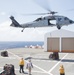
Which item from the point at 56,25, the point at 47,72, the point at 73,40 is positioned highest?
the point at 56,25

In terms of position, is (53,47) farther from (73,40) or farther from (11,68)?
(11,68)

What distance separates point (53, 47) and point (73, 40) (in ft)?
12.9

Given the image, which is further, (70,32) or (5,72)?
(70,32)

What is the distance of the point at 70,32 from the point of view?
128ft

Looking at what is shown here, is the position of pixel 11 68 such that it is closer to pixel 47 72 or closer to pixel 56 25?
pixel 47 72

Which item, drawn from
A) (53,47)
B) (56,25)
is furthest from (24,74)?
(53,47)

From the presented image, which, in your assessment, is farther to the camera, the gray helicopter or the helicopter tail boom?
the helicopter tail boom

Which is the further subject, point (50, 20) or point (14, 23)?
point (14, 23)

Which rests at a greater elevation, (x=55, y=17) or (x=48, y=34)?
(x=55, y=17)

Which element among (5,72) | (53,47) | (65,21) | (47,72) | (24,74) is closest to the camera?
(5,72)

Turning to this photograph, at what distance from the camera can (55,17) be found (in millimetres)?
34188

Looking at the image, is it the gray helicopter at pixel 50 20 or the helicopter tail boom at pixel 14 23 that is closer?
the gray helicopter at pixel 50 20

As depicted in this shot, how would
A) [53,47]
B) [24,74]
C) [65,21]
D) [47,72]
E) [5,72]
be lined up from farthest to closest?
[53,47]
[65,21]
[47,72]
[24,74]
[5,72]

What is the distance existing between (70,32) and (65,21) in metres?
5.47
